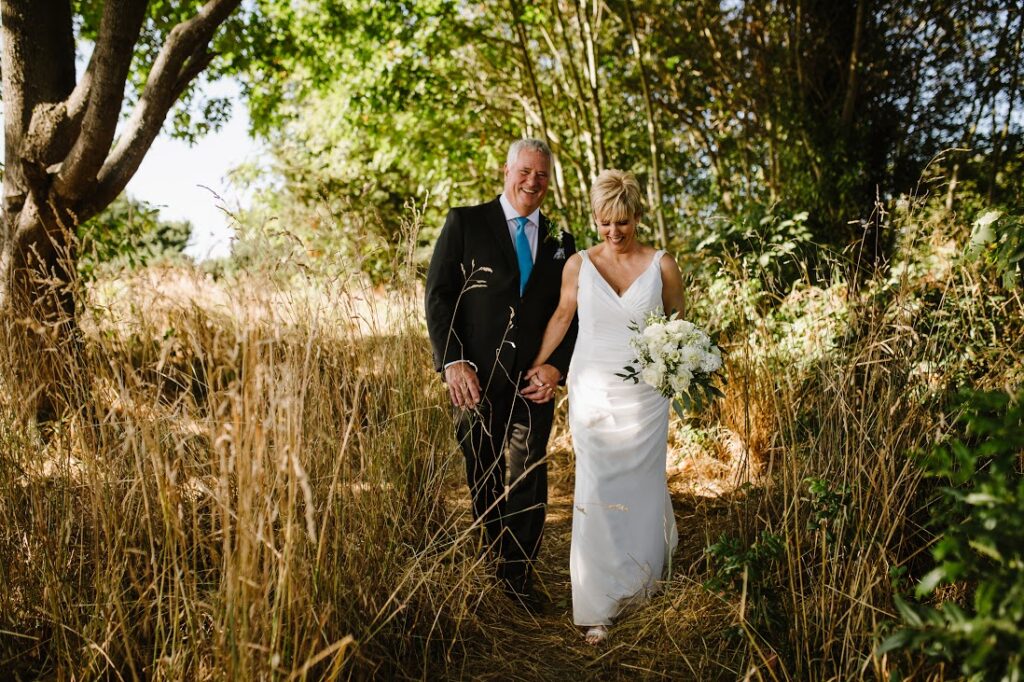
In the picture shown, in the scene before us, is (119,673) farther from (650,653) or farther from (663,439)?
(663,439)

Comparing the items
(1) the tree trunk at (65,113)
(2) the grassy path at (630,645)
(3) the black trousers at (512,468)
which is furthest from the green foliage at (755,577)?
(1) the tree trunk at (65,113)

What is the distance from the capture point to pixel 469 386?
11.2 feet

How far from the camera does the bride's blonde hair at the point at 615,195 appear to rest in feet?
10.8

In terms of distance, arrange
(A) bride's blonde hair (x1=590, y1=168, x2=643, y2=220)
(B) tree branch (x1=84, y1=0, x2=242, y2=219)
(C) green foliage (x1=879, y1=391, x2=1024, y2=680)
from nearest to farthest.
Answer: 1. (C) green foliage (x1=879, y1=391, x2=1024, y2=680)
2. (A) bride's blonde hair (x1=590, y1=168, x2=643, y2=220)
3. (B) tree branch (x1=84, y1=0, x2=242, y2=219)

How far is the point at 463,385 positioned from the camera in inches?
134

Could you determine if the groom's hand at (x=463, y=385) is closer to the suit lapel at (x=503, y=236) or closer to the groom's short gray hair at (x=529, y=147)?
the suit lapel at (x=503, y=236)

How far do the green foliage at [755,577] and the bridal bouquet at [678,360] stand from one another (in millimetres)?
662

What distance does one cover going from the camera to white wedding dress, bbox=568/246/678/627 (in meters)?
3.30

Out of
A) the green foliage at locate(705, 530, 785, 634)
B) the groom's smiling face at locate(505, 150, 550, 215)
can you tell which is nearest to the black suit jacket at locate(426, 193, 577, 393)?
the groom's smiling face at locate(505, 150, 550, 215)

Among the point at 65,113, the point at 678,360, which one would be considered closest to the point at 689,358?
the point at 678,360

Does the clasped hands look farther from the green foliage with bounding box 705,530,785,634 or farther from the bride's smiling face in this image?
the green foliage with bounding box 705,530,785,634

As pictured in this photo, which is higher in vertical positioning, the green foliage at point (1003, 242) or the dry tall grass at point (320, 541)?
the green foliage at point (1003, 242)

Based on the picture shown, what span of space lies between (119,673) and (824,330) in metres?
4.54

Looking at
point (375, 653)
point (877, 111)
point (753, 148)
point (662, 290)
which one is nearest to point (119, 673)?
point (375, 653)
